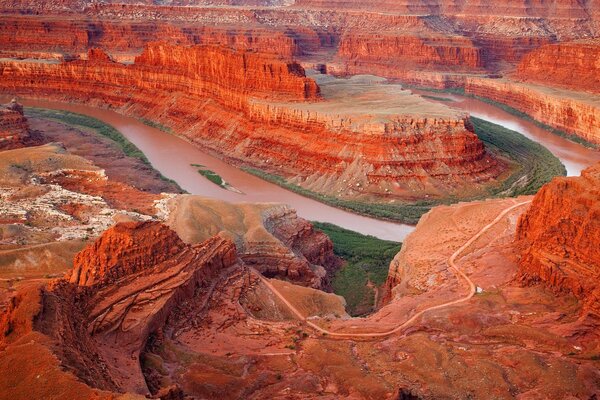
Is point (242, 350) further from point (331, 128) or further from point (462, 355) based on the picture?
point (331, 128)

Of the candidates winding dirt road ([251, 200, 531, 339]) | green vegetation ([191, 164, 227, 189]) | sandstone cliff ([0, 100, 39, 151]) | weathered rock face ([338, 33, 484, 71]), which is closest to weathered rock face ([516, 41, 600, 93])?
weathered rock face ([338, 33, 484, 71])

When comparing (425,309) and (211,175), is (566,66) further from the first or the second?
(425,309)

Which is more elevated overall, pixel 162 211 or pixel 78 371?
pixel 78 371

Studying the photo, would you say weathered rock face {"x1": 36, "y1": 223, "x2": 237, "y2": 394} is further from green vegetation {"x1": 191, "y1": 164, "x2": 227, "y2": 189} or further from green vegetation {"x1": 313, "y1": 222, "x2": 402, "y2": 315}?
green vegetation {"x1": 191, "y1": 164, "x2": 227, "y2": 189}

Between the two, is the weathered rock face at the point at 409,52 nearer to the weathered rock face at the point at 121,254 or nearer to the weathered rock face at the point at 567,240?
the weathered rock face at the point at 567,240

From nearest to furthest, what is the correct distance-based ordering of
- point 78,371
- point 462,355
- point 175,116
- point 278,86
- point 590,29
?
point 78,371
point 462,355
point 278,86
point 175,116
point 590,29

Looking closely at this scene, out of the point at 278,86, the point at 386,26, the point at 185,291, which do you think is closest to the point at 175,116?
the point at 278,86
